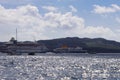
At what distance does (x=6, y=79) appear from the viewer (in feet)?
233

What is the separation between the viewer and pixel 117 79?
76125mm

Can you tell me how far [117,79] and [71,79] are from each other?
26.9 feet

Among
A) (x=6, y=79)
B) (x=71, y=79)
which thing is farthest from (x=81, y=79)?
(x=6, y=79)

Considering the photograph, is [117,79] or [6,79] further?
[117,79]

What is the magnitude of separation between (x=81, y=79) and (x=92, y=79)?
217 cm

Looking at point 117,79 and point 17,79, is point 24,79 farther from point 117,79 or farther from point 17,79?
point 117,79

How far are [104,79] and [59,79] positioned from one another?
27.0 feet

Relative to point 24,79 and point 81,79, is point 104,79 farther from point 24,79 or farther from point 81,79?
point 24,79

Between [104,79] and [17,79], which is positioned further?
[104,79]

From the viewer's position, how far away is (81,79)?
247 feet

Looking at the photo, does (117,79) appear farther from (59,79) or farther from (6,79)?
(6,79)

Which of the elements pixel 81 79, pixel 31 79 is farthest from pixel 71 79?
pixel 31 79

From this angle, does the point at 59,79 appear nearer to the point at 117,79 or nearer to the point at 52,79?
the point at 52,79

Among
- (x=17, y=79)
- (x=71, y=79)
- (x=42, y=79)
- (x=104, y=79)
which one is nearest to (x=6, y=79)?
(x=17, y=79)
